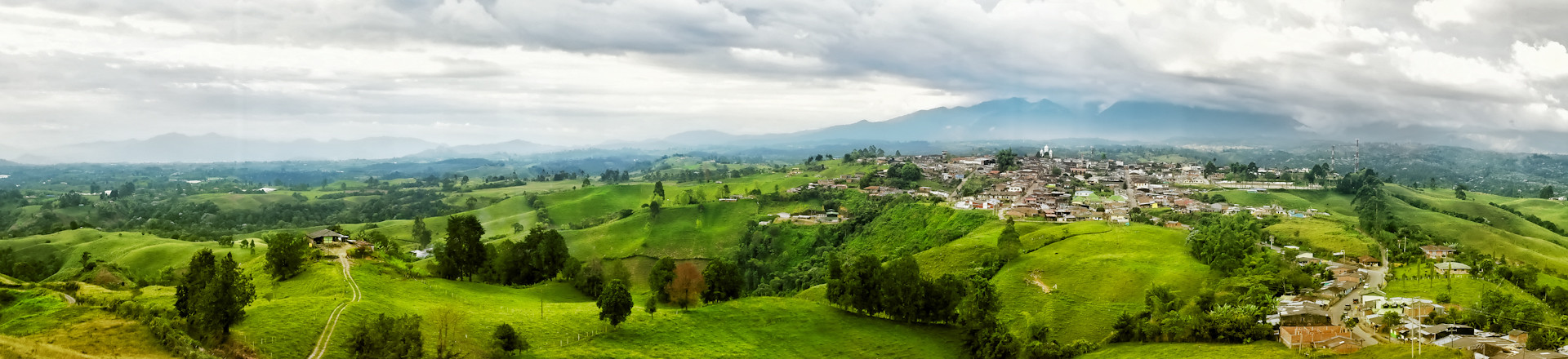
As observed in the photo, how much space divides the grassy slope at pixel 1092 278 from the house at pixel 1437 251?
61.7 ft

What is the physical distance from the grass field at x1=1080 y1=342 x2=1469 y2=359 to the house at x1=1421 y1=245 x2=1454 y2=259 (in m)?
37.6

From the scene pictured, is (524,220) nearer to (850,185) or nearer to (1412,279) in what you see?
(850,185)

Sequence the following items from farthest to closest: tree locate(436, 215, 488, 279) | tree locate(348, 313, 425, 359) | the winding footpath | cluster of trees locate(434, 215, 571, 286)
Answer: cluster of trees locate(434, 215, 571, 286), tree locate(436, 215, 488, 279), the winding footpath, tree locate(348, 313, 425, 359)

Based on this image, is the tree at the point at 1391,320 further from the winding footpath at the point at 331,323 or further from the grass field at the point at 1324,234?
the winding footpath at the point at 331,323

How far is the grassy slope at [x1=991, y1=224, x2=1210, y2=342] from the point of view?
51.4 m

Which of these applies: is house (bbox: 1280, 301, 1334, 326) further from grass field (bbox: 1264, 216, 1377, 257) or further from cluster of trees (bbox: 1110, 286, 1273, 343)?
grass field (bbox: 1264, 216, 1377, 257)

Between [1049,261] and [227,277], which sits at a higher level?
[227,277]

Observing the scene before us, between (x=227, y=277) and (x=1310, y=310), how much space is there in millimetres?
54692

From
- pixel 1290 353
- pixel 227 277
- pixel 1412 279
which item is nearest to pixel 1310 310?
pixel 1290 353

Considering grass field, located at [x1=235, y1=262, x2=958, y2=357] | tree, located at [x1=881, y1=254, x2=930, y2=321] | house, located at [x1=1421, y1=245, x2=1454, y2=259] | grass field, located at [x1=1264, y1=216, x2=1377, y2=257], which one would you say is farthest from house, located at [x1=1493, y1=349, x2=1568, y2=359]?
house, located at [x1=1421, y1=245, x2=1454, y2=259]

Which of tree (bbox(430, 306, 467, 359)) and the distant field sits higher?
tree (bbox(430, 306, 467, 359))

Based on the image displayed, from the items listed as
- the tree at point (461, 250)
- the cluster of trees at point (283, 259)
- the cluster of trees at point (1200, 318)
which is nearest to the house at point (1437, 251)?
the cluster of trees at point (1200, 318)

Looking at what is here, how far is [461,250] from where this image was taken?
5894 centimetres

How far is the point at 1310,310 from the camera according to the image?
41.7 metres
